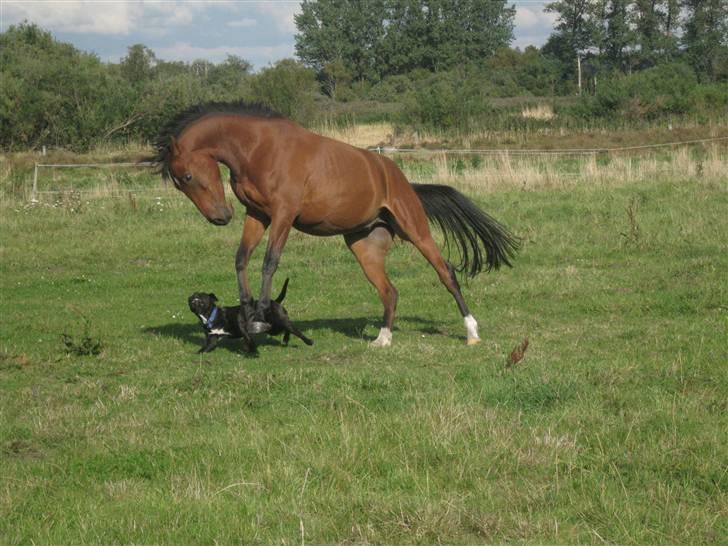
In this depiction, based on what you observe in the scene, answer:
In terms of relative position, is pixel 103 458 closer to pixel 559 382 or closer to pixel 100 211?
pixel 559 382

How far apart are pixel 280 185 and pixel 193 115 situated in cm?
124

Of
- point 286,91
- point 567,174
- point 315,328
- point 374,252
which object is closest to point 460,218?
point 374,252

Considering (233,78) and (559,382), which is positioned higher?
(233,78)

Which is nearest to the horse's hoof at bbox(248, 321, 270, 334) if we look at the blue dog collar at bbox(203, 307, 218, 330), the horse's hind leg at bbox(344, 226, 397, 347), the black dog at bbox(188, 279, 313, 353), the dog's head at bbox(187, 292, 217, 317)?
the black dog at bbox(188, 279, 313, 353)

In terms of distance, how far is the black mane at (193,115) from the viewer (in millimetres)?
10172

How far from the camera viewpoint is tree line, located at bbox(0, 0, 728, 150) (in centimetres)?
3841

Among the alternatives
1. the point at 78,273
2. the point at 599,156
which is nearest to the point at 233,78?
the point at 599,156

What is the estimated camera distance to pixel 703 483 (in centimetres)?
555

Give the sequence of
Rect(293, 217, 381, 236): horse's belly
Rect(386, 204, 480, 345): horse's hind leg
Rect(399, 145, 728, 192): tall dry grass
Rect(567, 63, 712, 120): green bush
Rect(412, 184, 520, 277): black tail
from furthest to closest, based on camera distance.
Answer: Rect(567, 63, 712, 120): green bush < Rect(399, 145, 728, 192): tall dry grass < Rect(412, 184, 520, 277): black tail < Rect(386, 204, 480, 345): horse's hind leg < Rect(293, 217, 381, 236): horse's belly

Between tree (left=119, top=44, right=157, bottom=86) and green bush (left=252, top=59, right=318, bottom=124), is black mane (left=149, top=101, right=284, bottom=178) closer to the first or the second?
green bush (left=252, top=59, right=318, bottom=124)

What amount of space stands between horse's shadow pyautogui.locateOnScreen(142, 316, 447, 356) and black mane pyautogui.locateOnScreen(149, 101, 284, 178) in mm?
2046

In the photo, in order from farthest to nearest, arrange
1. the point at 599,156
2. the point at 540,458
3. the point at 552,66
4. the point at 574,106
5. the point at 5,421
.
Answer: the point at 552,66, the point at 574,106, the point at 599,156, the point at 5,421, the point at 540,458

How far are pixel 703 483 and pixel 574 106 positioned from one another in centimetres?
4259

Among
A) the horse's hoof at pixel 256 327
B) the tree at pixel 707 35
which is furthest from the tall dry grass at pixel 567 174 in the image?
the tree at pixel 707 35
